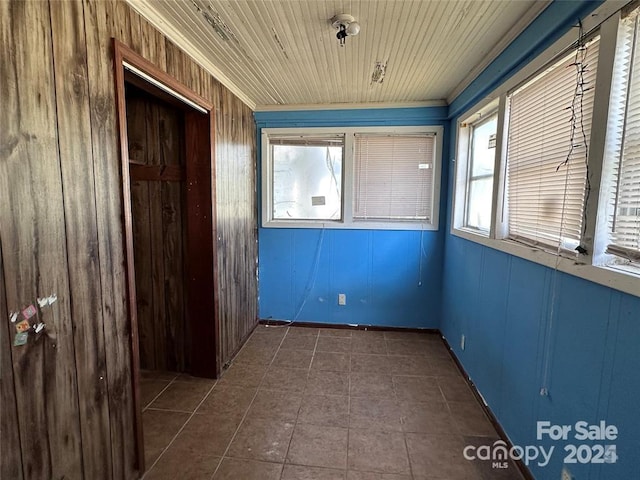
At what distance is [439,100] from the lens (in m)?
3.01

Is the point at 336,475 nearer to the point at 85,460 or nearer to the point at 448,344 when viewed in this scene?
the point at 85,460

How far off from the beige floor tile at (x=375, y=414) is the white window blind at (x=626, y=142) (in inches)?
60.3

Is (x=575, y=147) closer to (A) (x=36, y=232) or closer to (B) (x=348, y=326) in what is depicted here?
(A) (x=36, y=232)

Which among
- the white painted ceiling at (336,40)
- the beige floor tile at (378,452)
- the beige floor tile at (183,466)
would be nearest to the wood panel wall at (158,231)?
the white painted ceiling at (336,40)

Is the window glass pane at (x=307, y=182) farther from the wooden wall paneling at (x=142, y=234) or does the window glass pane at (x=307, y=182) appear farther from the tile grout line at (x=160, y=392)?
the tile grout line at (x=160, y=392)

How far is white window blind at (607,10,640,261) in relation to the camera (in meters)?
1.05

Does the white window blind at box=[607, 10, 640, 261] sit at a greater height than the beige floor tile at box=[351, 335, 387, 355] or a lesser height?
greater

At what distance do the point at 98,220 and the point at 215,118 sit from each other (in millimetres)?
1362

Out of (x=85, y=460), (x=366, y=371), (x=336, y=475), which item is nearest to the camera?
(x=85, y=460)

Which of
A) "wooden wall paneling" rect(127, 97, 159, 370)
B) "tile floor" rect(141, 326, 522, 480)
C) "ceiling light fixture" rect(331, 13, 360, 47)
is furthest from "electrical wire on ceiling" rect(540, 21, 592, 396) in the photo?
"wooden wall paneling" rect(127, 97, 159, 370)

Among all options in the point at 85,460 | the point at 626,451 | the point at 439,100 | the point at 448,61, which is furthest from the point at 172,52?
the point at 626,451

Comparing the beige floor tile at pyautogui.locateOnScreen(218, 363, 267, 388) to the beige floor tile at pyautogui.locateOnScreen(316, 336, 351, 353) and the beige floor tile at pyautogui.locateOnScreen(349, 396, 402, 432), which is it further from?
the beige floor tile at pyautogui.locateOnScreen(349, 396, 402, 432)

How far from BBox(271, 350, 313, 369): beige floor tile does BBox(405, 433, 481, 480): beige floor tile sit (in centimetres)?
108

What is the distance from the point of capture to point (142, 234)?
2.41m
